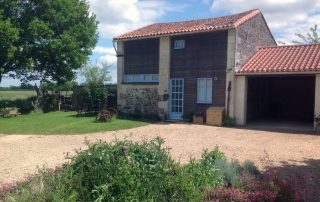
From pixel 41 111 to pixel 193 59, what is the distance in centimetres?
1212

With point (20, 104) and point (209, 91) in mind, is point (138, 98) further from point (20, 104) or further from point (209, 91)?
point (20, 104)

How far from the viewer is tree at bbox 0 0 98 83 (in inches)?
825

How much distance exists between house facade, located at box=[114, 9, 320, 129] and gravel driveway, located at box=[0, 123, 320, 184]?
7.98 feet

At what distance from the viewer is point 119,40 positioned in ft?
66.3

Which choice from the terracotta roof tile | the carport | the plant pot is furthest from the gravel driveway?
the terracotta roof tile

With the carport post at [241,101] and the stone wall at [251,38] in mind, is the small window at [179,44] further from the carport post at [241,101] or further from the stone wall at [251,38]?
the carport post at [241,101]

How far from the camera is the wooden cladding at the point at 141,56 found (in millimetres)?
19047

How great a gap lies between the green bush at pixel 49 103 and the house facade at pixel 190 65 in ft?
22.8

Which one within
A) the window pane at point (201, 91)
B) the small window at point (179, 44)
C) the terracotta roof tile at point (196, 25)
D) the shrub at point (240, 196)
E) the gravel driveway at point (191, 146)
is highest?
the terracotta roof tile at point (196, 25)

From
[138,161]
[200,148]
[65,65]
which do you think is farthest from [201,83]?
[138,161]

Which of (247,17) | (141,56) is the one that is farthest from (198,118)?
(247,17)

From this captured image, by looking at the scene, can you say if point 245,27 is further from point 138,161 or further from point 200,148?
point 138,161

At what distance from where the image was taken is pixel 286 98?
70.7ft

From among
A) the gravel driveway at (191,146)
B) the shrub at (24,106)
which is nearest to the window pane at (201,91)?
the gravel driveway at (191,146)
